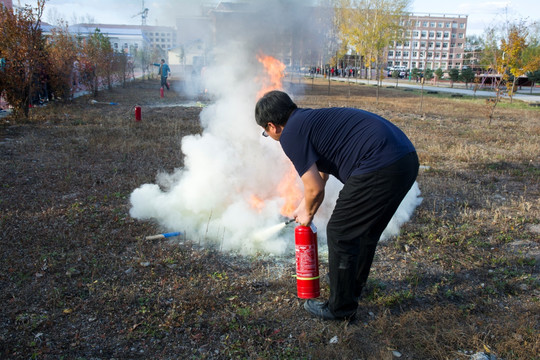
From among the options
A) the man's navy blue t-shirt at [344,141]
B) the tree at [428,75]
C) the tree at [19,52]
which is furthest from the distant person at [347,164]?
the tree at [428,75]

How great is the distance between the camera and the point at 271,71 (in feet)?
20.9

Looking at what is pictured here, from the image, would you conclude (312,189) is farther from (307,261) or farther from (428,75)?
(428,75)

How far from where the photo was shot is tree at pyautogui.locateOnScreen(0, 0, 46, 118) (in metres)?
10.2

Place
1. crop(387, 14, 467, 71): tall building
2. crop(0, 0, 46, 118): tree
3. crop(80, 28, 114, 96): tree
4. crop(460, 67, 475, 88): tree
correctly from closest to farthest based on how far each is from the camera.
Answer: crop(0, 0, 46, 118): tree, crop(80, 28, 114, 96): tree, crop(460, 67, 475, 88): tree, crop(387, 14, 467, 71): tall building

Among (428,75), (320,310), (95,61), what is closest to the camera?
(320,310)

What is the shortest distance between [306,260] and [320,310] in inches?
14.8

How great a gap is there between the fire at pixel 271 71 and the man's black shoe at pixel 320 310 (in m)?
3.99

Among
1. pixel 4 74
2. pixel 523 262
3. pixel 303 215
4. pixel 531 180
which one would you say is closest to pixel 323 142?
pixel 303 215

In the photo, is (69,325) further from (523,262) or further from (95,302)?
(523,262)

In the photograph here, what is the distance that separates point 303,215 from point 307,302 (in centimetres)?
69

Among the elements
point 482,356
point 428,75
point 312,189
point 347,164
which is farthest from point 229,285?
point 428,75

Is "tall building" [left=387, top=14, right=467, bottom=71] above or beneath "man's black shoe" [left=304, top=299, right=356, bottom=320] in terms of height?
above

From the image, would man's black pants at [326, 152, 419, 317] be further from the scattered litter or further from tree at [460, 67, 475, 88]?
tree at [460, 67, 475, 88]

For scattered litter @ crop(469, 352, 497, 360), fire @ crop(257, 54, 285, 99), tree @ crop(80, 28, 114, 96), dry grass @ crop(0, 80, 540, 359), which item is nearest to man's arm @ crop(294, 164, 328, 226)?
dry grass @ crop(0, 80, 540, 359)
